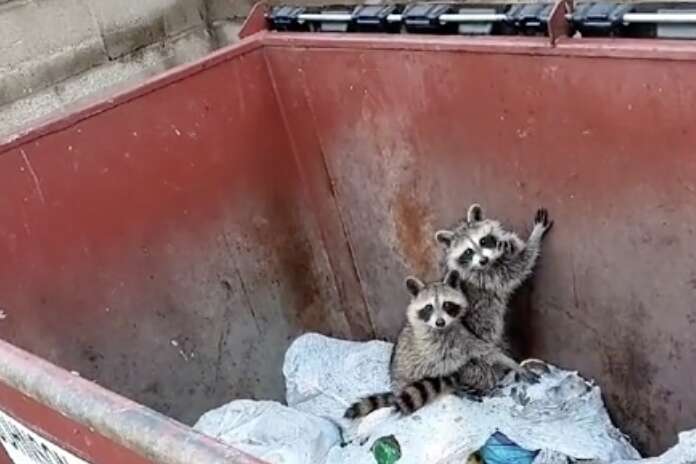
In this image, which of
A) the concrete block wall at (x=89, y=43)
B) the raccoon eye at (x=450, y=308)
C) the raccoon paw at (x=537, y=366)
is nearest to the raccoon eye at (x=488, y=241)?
the raccoon eye at (x=450, y=308)

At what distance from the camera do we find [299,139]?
278 cm

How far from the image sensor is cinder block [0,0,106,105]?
3.12 metres

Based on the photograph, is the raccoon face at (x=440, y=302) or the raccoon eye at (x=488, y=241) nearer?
the raccoon eye at (x=488, y=241)

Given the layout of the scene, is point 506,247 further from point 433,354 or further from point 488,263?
point 433,354

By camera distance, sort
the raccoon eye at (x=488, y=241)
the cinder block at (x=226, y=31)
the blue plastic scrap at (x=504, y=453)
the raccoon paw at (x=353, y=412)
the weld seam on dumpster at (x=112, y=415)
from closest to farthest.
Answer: the weld seam on dumpster at (x=112, y=415)
the blue plastic scrap at (x=504, y=453)
the raccoon eye at (x=488, y=241)
the raccoon paw at (x=353, y=412)
the cinder block at (x=226, y=31)

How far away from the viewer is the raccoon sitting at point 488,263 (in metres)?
2.33

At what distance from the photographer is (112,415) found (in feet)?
3.95

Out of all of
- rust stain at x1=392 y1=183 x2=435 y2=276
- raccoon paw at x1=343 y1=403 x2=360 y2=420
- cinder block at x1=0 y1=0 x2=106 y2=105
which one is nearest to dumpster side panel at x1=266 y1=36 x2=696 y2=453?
rust stain at x1=392 y1=183 x2=435 y2=276

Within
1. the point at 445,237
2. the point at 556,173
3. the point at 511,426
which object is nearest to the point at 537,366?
the point at 511,426

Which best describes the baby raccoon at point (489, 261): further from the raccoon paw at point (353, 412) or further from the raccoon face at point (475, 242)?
the raccoon paw at point (353, 412)

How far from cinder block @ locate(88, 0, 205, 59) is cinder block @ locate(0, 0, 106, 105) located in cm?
5

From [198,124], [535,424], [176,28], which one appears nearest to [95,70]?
[176,28]

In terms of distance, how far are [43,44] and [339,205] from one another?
1174 mm

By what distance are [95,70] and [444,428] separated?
179cm
